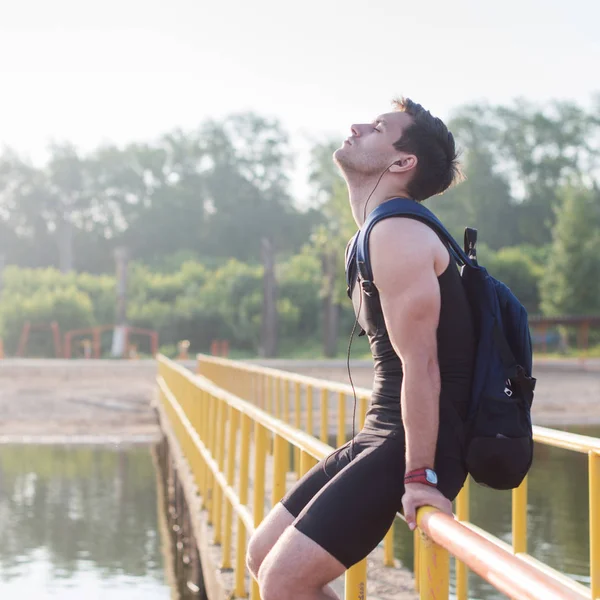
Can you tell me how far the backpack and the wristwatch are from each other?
0.10 m

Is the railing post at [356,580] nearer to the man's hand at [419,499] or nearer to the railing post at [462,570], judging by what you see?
the man's hand at [419,499]

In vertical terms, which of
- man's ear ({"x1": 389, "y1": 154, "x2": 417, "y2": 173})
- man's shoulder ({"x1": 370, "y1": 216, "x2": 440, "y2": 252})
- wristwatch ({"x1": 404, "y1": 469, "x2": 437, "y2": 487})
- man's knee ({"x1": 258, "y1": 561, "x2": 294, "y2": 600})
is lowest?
man's knee ({"x1": 258, "y1": 561, "x2": 294, "y2": 600})

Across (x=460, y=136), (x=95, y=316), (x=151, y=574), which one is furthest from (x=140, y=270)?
(x=151, y=574)

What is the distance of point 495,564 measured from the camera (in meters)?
1.77

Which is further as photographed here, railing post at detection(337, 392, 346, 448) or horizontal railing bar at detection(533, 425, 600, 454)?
railing post at detection(337, 392, 346, 448)

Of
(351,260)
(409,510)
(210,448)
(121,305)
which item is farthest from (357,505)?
(121,305)

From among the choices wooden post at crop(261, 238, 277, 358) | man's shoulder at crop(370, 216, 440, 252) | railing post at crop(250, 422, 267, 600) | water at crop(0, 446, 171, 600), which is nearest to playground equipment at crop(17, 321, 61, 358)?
wooden post at crop(261, 238, 277, 358)

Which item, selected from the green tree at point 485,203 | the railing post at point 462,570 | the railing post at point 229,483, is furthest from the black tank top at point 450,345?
the green tree at point 485,203

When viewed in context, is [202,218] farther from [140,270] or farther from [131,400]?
[131,400]

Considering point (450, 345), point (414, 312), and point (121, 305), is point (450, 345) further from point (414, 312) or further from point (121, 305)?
point (121, 305)

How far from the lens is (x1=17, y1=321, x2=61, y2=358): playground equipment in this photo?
38.9 m

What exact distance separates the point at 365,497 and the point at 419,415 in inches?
9.0

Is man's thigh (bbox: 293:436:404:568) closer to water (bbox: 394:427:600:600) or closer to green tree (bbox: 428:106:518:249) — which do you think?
water (bbox: 394:427:600:600)

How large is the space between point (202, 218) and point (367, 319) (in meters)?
79.0
